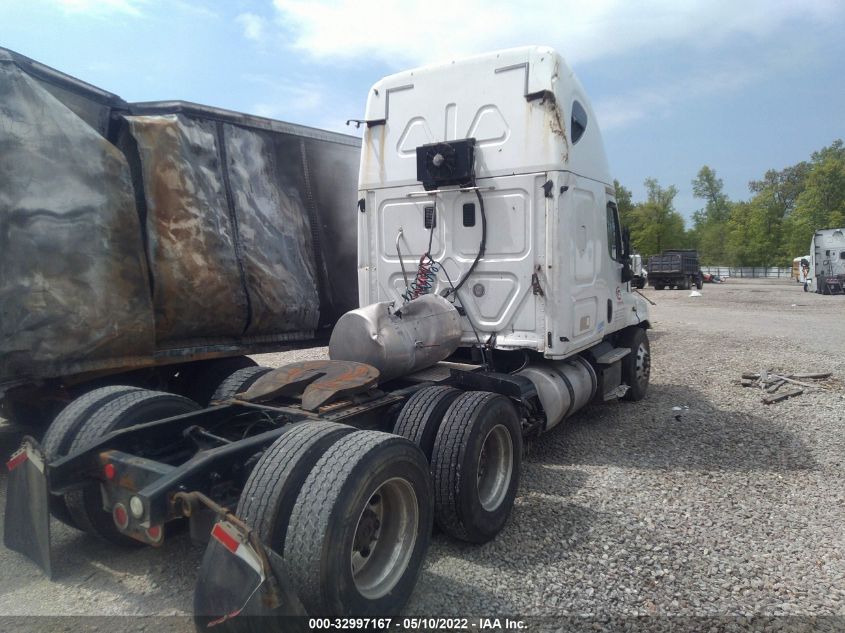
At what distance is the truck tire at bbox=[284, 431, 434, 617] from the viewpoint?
102 inches

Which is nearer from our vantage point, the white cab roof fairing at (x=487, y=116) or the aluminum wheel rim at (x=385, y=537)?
the aluminum wheel rim at (x=385, y=537)

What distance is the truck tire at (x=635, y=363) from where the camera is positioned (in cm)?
784

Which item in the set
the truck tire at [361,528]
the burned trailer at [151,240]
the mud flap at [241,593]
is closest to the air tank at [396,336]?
the truck tire at [361,528]

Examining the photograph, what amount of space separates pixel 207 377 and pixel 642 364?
Answer: 218 inches

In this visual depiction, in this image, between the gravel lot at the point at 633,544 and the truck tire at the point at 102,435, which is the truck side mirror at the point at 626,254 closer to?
the gravel lot at the point at 633,544

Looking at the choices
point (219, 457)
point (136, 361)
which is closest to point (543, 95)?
point (219, 457)

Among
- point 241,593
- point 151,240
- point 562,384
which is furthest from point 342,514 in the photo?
point 151,240

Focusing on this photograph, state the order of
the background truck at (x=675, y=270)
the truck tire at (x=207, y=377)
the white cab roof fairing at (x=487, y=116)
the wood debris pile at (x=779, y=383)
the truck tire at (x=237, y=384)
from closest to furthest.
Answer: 1. the truck tire at (x=237, y=384)
2. the white cab roof fairing at (x=487, y=116)
3. the truck tire at (x=207, y=377)
4. the wood debris pile at (x=779, y=383)
5. the background truck at (x=675, y=270)

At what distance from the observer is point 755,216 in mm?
66562

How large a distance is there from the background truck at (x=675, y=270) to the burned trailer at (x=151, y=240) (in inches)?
1357

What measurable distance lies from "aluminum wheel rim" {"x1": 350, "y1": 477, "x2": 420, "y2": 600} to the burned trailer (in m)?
3.29

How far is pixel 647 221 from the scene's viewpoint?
63719 millimetres

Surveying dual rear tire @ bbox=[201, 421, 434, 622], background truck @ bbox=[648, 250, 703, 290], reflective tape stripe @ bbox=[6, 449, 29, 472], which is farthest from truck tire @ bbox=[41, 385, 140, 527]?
background truck @ bbox=[648, 250, 703, 290]

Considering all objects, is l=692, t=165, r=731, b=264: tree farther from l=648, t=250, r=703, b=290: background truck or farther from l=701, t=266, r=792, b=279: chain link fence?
l=648, t=250, r=703, b=290: background truck
